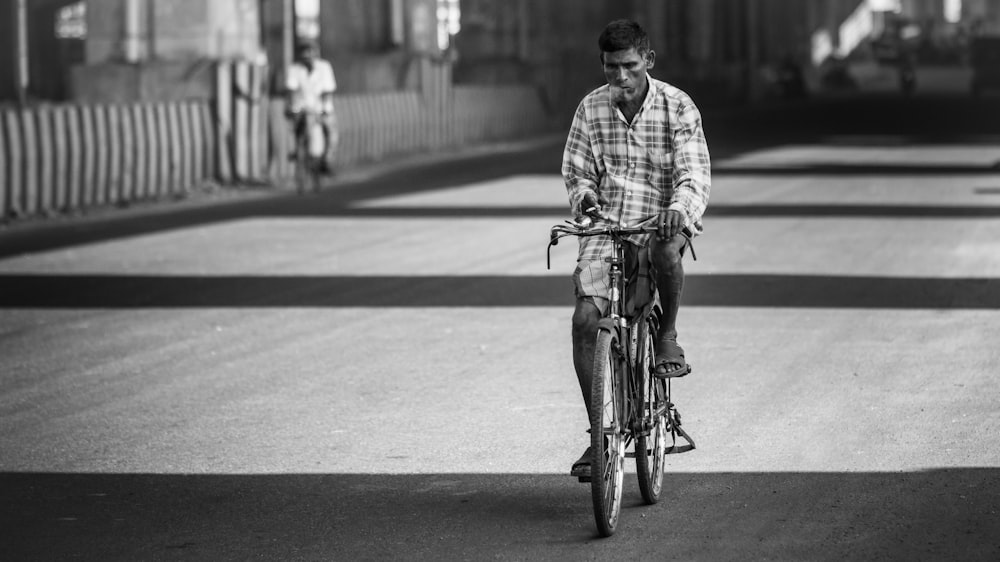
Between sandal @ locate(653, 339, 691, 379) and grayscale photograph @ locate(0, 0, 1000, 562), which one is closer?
grayscale photograph @ locate(0, 0, 1000, 562)

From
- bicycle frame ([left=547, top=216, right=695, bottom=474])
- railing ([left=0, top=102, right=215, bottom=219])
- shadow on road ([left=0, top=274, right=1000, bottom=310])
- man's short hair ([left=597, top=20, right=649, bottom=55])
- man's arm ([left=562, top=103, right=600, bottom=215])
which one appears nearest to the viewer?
bicycle frame ([left=547, top=216, right=695, bottom=474])

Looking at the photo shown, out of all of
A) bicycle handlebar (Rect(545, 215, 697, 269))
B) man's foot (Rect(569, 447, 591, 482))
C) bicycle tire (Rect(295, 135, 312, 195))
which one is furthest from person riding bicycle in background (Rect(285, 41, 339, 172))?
man's foot (Rect(569, 447, 591, 482))

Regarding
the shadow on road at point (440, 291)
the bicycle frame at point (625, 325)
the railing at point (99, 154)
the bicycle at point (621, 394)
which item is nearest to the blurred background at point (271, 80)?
the railing at point (99, 154)

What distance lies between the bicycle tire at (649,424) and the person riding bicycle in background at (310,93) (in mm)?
17677

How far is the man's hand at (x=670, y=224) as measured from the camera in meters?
5.95

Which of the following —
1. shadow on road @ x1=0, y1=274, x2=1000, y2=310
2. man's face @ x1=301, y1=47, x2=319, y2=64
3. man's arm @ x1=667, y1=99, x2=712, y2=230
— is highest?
man's face @ x1=301, y1=47, x2=319, y2=64

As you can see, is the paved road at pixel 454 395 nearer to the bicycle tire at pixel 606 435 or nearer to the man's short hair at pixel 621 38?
the bicycle tire at pixel 606 435

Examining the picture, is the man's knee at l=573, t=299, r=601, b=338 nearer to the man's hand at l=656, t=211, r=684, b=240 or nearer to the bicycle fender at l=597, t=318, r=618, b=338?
the bicycle fender at l=597, t=318, r=618, b=338

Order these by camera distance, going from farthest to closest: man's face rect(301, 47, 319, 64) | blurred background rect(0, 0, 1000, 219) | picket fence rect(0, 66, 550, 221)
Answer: man's face rect(301, 47, 319, 64) < blurred background rect(0, 0, 1000, 219) < picket fence rect(0, 66, 550, 221)

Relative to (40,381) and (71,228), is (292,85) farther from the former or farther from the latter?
(40,381)

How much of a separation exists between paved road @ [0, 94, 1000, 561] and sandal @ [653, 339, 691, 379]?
0.54 m

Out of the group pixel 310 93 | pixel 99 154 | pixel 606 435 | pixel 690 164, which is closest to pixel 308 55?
pixel 310 93

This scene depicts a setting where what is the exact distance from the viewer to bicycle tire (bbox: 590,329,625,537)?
223 inches

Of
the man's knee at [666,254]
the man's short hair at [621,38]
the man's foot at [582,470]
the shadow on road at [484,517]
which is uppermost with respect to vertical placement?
the man's short hair at [621,38]
